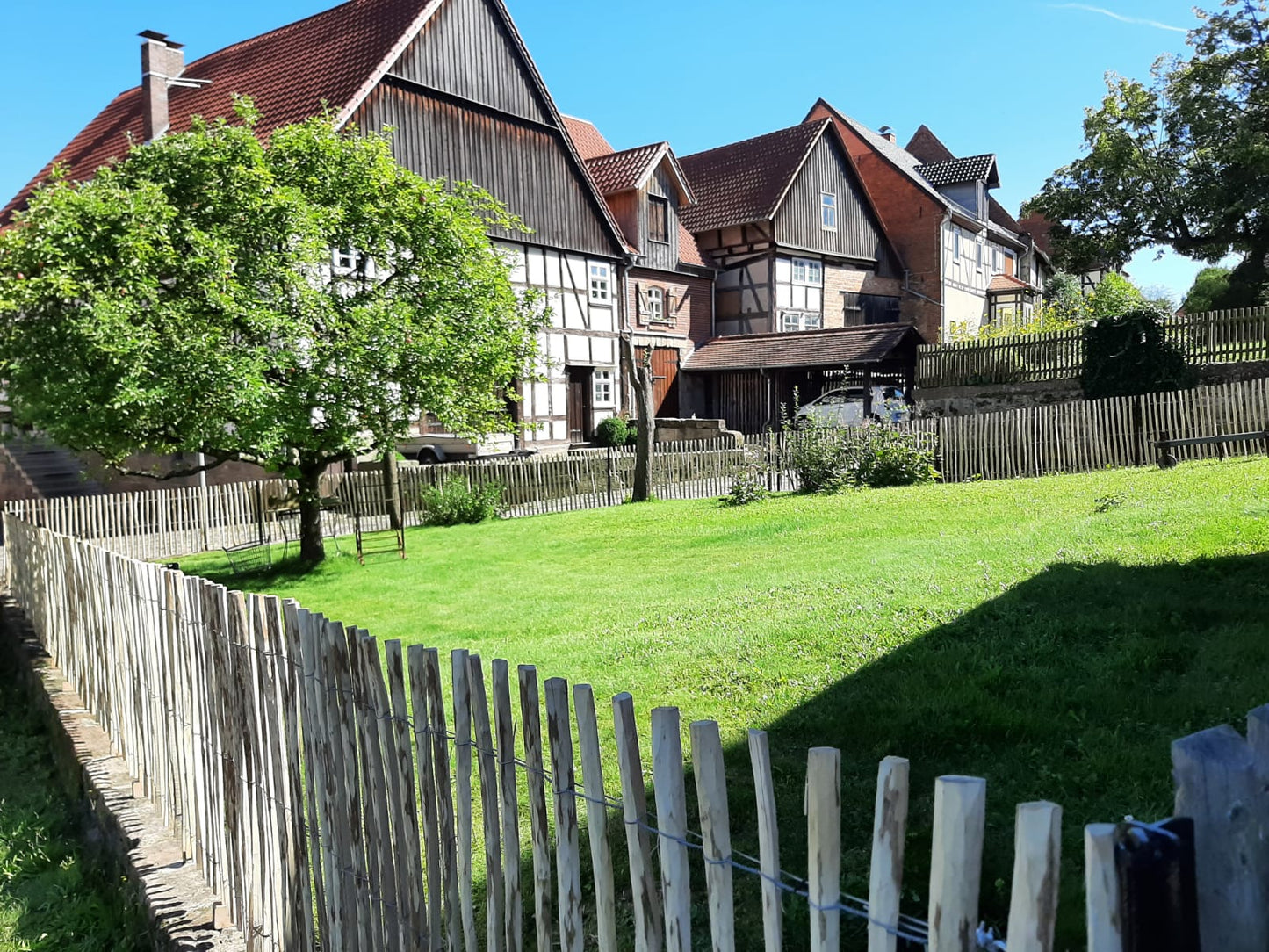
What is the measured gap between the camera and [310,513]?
1341cm

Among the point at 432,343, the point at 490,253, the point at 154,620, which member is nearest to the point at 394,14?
the point at 490,253

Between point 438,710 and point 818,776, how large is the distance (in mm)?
1383

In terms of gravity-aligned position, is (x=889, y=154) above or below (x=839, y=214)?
above

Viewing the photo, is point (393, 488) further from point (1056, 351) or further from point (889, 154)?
point (889, 154)

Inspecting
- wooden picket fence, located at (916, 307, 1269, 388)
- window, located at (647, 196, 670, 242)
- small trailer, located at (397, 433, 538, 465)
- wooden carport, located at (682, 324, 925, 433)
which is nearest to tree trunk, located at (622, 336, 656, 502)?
small trailer, located at (397, 433, 538, 465)

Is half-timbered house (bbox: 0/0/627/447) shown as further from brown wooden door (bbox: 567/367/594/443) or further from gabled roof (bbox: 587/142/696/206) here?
gabled roof (bbox: 587/142/696/206)

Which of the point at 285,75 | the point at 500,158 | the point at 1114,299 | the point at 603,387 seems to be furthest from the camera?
the point at 1114,299

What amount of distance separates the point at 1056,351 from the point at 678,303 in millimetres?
16130

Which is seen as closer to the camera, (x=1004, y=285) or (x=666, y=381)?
(x=666, y=381)

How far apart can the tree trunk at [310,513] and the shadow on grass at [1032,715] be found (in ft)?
31.9

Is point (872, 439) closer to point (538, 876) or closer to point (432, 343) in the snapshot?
point (432, 343)

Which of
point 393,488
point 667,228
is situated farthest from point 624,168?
point 393,488

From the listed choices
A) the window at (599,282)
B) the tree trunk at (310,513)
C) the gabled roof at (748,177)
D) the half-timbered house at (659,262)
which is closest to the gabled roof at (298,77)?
the window at (599,282)

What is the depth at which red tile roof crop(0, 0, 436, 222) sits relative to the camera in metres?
23.4
